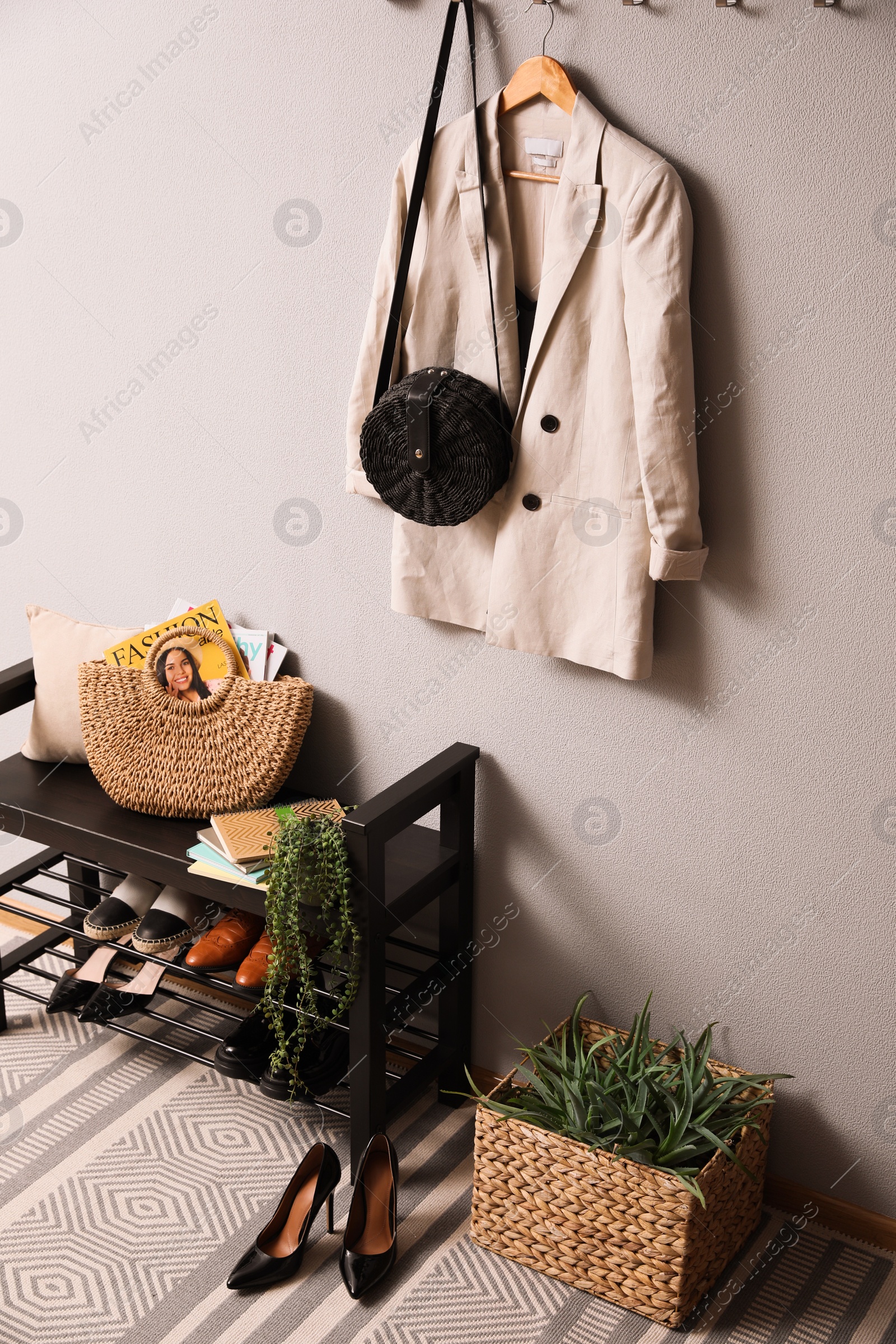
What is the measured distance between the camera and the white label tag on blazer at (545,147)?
1.86m

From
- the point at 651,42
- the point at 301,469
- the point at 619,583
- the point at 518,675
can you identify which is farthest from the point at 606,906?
the point at 651,42

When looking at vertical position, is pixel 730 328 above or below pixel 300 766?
above

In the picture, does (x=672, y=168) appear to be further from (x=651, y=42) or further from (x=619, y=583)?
(x=619, y=583)

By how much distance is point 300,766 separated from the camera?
249cm

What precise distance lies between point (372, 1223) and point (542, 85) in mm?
1880

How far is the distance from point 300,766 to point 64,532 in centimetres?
78

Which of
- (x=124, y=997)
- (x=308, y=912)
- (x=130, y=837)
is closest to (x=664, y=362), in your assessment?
(x=308, y=912)

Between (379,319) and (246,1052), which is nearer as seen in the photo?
(379,319)

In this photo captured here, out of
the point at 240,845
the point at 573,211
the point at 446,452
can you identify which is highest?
the point at 573,211

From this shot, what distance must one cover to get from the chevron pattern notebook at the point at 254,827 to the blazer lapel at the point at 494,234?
0.86 meters

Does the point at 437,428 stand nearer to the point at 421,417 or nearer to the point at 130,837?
the point at 421,417

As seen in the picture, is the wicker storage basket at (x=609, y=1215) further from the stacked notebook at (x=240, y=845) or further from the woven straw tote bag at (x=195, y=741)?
the woven straw tote bag at (x=195, y=741)

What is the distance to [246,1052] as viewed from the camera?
232 centimetres

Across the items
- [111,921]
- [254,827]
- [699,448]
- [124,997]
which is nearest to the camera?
[699,448]
